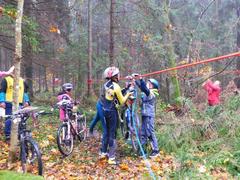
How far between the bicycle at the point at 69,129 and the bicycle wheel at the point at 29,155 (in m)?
1.37

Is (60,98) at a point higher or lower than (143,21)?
lower

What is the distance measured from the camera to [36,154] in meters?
6.13

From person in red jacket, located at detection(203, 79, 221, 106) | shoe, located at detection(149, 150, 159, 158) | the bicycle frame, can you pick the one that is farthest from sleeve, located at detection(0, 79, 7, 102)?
person in red jacket, located at detection(203, 79, 221, 106)

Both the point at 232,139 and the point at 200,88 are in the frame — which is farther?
the point at 200,88

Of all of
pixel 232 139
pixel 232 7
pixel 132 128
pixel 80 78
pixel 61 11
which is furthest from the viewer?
pixel 232 7

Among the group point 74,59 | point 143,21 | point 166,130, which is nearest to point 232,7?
point 143,21

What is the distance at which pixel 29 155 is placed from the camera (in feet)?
20.9

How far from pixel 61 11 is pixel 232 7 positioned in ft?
39.3

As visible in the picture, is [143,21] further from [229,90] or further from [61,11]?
[229,90]

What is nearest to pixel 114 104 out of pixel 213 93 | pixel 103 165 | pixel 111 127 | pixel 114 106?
pixel 114 106

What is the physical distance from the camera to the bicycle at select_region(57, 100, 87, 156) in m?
8.02

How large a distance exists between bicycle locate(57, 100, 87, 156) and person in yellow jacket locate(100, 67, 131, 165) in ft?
3.62

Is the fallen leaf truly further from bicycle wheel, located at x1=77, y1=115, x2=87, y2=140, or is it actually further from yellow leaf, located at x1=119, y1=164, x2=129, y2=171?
bicycle wheel, located at x1=77, y1=115, x2=87, y2=140

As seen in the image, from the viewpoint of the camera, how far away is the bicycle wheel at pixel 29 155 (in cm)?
607
